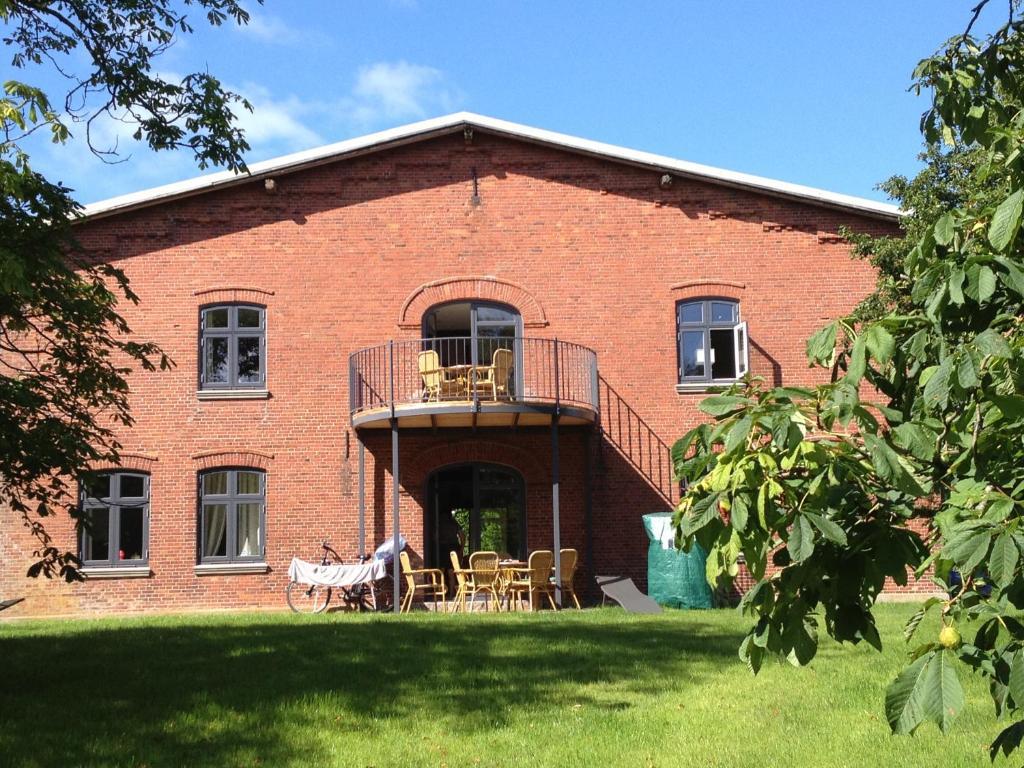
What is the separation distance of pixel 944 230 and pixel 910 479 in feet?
2.80

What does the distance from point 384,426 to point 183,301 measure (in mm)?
3921

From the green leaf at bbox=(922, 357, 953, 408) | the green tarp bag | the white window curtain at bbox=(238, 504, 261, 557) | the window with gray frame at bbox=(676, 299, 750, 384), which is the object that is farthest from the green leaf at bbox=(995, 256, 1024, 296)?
the white window curtain at bbox=(238, 504, 261, 557)

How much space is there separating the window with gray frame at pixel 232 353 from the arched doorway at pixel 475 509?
3.39 metres

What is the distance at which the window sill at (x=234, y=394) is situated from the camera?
58.3 feet

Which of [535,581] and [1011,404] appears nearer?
[1011,404]

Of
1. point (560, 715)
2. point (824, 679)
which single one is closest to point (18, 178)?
point (560, 715)

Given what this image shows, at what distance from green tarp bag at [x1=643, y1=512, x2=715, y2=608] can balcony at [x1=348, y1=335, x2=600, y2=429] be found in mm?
2214

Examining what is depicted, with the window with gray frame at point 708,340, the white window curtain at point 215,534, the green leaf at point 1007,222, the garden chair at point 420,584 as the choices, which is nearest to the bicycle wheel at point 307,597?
the garden chair at point 420,584

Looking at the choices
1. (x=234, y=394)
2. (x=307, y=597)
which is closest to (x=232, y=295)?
(x=234, y=394)

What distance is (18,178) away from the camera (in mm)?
7652

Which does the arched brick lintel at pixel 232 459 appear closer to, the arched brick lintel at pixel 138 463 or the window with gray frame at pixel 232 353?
the arched brick lintel at pixel 138 463

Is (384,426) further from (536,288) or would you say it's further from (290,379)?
(536,288)

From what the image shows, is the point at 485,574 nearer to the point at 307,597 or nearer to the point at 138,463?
the point at 307,597

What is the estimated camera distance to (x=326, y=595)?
17.2m
